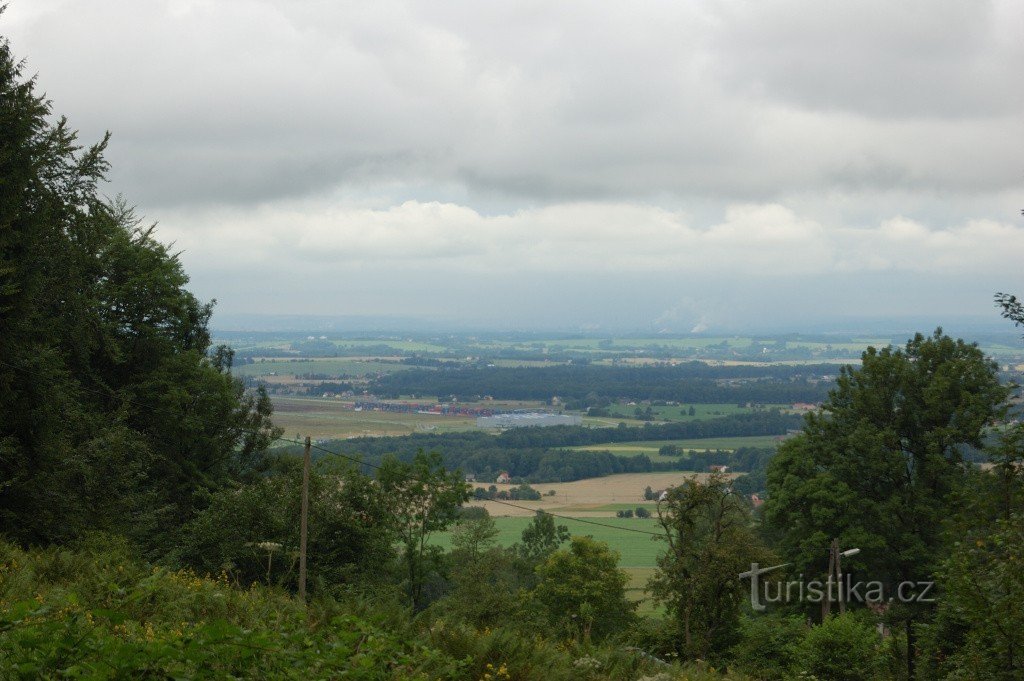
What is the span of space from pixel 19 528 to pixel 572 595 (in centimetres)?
2770

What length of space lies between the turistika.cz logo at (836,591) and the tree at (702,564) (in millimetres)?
4329

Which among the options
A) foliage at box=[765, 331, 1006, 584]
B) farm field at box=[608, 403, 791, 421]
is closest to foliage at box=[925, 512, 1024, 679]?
foliage at box=[765, 331, 1006, 584]

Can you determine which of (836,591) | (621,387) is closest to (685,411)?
(621,387)

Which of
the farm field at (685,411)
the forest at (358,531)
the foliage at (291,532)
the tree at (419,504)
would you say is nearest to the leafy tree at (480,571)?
the forest at (358,531)

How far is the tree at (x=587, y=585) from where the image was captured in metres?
42.3

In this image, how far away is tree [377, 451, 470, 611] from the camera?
131 ft

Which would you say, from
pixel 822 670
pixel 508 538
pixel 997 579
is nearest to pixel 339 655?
pixel 997 579

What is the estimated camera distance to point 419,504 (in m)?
40.2

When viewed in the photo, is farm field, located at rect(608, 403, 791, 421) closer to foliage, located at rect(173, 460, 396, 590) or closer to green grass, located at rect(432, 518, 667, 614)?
green grass, located at rect(432, 518, 667, 614)

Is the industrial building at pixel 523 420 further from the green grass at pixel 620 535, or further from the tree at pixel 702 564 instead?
the tree at pixel 702 564

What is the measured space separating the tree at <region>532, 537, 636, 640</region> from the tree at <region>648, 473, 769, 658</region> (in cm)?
1214

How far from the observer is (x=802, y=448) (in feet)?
129

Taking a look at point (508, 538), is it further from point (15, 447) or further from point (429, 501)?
point (15, 447)

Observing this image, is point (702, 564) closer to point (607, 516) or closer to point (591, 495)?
point (607, 516)
